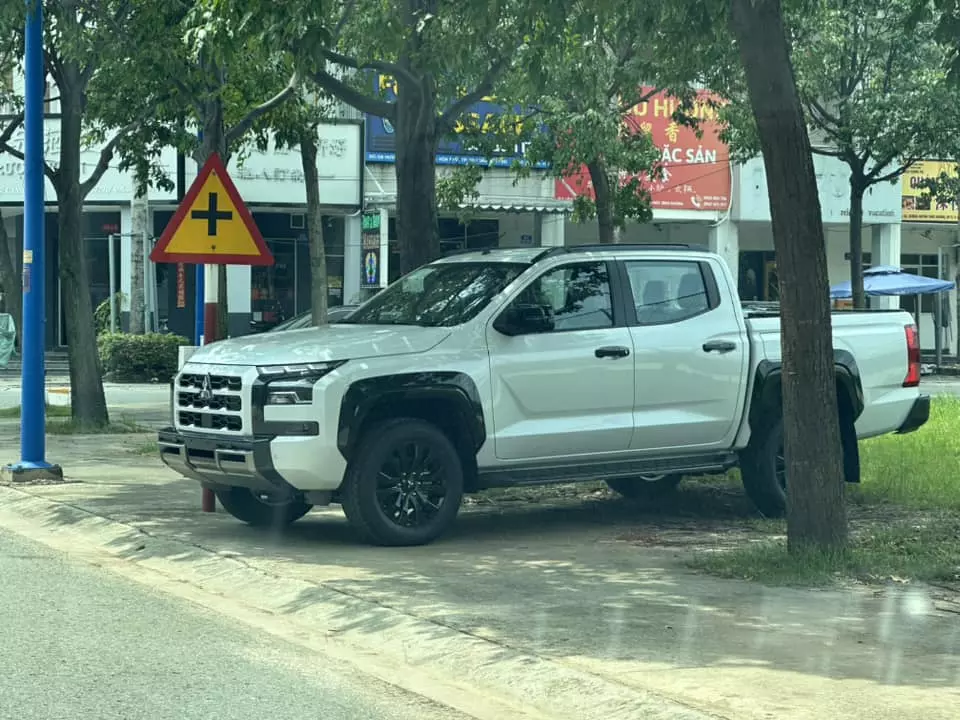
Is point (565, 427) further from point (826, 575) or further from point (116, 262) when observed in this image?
point (116, 262)

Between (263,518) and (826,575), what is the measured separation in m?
4.17

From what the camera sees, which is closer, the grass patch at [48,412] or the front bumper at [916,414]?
the front bumper at [916,414]

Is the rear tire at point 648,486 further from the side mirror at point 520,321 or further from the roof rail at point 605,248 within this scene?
the side mirror at point 520,321

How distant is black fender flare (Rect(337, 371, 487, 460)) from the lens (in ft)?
31.5

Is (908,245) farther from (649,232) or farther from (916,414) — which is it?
(916,414)

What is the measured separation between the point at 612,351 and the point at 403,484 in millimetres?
1753

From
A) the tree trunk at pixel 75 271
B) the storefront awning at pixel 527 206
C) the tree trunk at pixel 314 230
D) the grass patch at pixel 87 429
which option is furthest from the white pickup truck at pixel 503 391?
the storefront awning at pixel 527 206

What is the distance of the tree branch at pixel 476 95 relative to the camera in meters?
14.0

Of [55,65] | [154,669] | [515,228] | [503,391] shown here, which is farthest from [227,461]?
[515,228]

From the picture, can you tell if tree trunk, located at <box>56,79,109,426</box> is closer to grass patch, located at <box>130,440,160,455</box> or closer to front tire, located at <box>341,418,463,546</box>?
grass patch, located at <box>130,440,160,455</box>

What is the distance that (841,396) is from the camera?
11.7m

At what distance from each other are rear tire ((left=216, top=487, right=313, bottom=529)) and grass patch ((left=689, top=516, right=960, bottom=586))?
3048mm

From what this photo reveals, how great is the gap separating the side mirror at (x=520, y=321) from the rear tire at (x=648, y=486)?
260 centimetres

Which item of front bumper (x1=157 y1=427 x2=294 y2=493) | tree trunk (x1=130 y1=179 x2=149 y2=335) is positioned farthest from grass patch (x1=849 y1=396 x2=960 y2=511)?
tree trunk (x1=130 y1=179 x2=149 y2=335)
